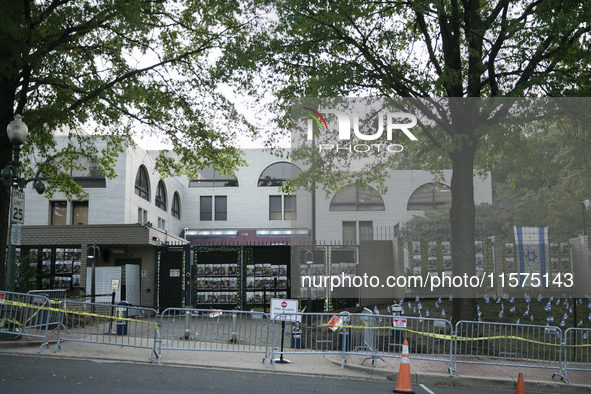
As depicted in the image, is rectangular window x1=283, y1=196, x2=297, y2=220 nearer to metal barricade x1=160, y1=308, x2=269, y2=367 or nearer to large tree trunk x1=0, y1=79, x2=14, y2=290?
metal barricade x1=160, y1=308, x2=269, y2=367

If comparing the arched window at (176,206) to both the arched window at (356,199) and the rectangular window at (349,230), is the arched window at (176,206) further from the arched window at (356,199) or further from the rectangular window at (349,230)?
the arched window at (356,199)

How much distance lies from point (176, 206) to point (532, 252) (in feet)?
91.8

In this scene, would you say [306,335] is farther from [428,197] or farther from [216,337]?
[428,197]

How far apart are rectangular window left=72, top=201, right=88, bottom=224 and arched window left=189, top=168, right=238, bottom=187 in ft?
42.5

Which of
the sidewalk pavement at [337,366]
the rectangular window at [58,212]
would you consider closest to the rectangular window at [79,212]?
the rectangular window at [58,212]

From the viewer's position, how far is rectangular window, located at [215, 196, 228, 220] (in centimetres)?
4159

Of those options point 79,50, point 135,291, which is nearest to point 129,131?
point 79,50

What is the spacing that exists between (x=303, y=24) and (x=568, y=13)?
20.9ft

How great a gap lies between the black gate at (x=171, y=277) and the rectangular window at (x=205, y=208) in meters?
19.2

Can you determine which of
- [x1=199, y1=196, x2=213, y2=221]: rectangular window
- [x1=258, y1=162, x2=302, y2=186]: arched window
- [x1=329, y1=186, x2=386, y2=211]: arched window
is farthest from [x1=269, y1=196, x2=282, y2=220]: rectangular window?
[x1=329, y1=186, x2=386, y2=211]: arched window

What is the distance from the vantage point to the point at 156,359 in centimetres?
1107

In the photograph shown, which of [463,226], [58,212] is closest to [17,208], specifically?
[463,226]

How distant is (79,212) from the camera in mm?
29328

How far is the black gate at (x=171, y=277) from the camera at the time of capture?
22.0m
